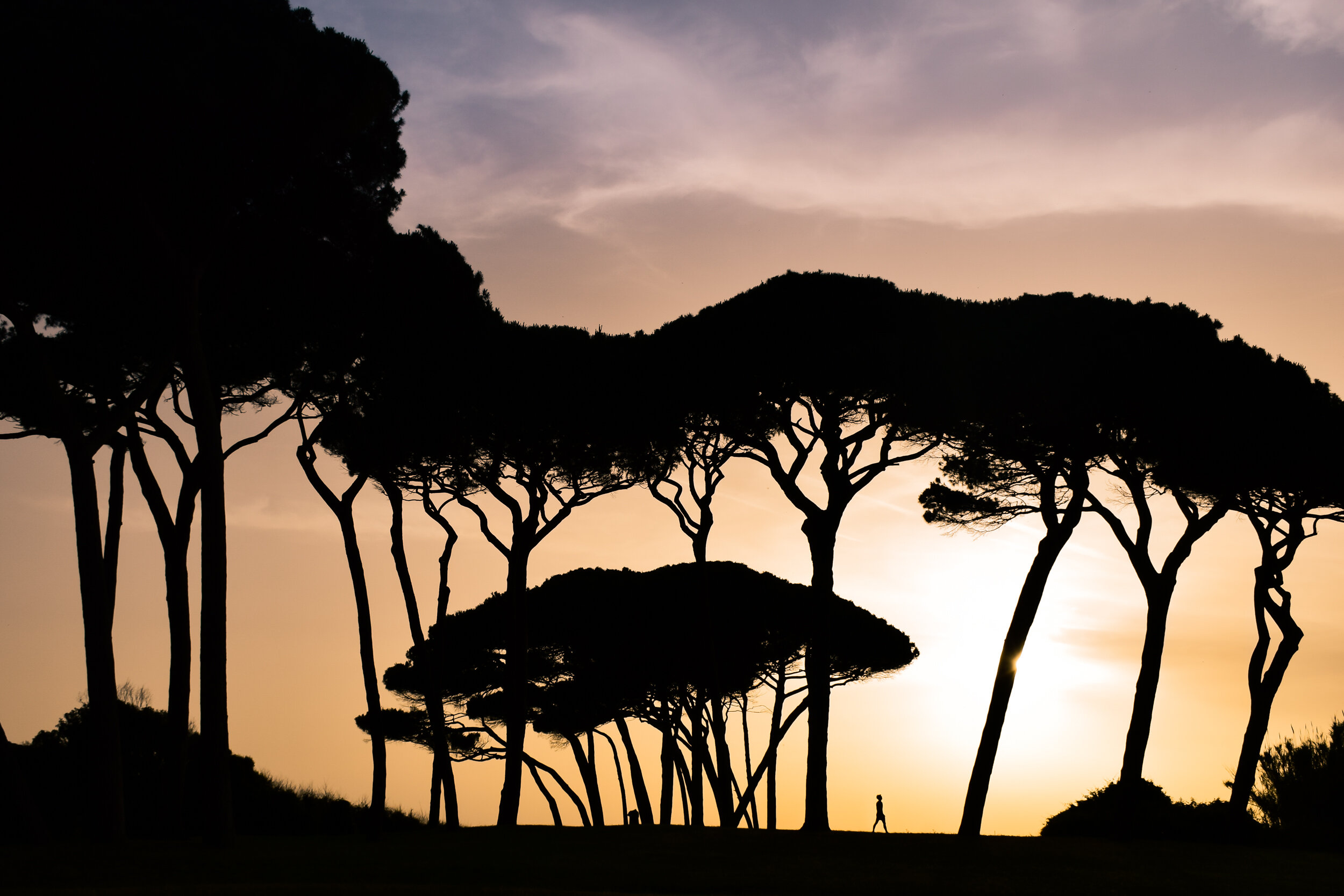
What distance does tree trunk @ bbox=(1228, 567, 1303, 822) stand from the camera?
1659 centimetres

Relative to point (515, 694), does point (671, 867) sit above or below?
below

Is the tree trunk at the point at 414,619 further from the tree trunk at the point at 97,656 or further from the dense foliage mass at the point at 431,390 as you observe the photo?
the tree trunk at the point at 97,656

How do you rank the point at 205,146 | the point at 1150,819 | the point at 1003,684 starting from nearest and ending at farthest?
1. the point at 205,146
2. the point at 1003,684
3. the point at 1150,819

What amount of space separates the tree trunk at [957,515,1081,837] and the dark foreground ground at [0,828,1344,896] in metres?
0.75

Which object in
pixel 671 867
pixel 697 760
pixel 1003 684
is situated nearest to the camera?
pixel 671 867

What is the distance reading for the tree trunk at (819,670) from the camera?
49.3ft

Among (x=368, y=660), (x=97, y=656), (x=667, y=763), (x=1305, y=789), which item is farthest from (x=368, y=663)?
(x=1305, y=789)

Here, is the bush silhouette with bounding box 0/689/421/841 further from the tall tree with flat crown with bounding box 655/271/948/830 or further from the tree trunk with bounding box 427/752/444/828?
the tall tree with flat crown with bounding box 655/271/948/830

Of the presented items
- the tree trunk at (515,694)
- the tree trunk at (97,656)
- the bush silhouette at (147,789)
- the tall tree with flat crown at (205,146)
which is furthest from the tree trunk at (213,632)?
the tree trunk at (515,694)

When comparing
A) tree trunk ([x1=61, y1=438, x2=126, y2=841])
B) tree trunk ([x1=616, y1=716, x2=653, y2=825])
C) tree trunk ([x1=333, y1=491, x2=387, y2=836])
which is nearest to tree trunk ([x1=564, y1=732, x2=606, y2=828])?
tree trunk ([x1=616, y1=716, x2=653, y2=825])

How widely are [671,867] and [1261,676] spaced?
11.2m

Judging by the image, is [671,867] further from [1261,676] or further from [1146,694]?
[1261,676]

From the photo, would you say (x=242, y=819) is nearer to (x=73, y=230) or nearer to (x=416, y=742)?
(x=416, y=742)

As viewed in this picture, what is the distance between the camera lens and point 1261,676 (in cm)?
1728
